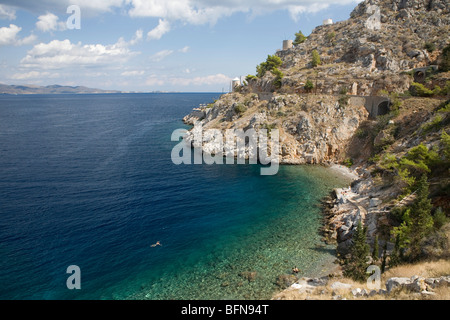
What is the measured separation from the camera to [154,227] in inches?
1280

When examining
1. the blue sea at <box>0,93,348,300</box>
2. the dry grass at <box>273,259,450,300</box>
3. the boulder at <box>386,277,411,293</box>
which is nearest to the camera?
the dry grass at <box>273,259,450,300</box>

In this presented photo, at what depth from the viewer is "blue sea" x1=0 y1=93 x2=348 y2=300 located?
2386 cm

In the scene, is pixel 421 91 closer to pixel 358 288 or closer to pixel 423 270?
pixel 423 270

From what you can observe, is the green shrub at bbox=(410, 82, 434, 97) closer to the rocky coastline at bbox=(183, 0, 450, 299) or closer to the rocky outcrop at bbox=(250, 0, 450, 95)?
the rocky coastline at bbox=(183, 0, 450, 299)

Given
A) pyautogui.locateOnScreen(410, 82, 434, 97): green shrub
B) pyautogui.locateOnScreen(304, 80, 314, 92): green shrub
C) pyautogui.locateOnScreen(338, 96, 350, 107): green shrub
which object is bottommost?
pyautogui.locateOnScreen(338, 96, 350, 107): green shrub

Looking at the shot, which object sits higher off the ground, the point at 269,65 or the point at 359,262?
the point at 269,65

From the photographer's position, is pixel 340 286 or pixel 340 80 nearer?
pixel 340 286

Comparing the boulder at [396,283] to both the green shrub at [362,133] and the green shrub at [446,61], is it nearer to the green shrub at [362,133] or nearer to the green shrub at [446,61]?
the green shrub at [362,133]

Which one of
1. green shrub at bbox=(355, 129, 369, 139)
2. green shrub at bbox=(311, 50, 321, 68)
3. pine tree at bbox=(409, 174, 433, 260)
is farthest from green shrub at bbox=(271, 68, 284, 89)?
pine tree at bbox=(409, 174, 433, 260)

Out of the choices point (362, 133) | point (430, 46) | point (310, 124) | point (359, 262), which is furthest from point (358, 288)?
point (430, 46)

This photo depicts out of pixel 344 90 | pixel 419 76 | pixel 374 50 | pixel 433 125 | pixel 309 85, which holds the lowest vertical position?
pixel 433 125

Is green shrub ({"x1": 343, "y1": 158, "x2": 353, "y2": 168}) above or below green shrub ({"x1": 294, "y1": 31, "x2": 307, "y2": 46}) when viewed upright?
below

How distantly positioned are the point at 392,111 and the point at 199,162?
3950cm

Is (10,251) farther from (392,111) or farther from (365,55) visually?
(365,55)
